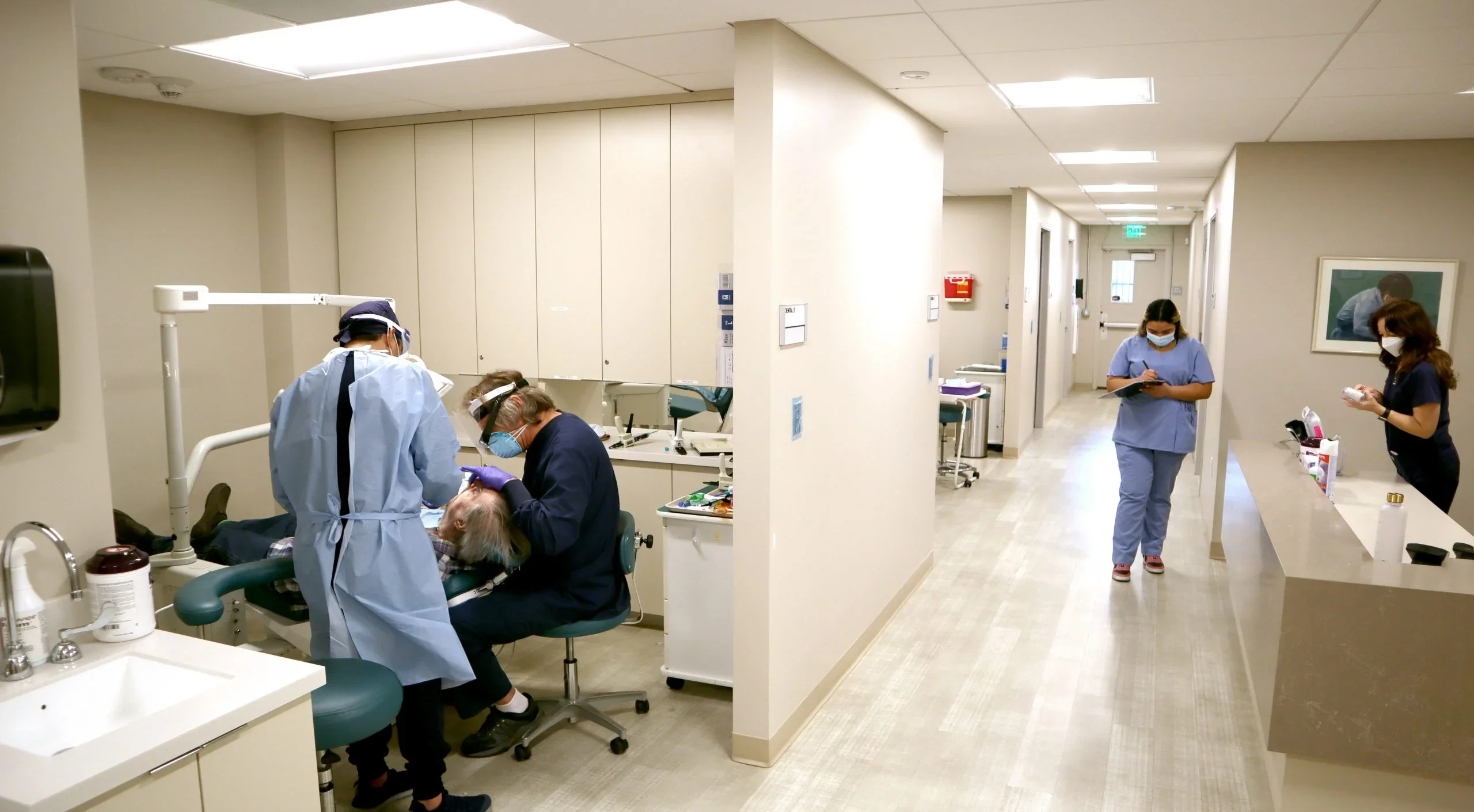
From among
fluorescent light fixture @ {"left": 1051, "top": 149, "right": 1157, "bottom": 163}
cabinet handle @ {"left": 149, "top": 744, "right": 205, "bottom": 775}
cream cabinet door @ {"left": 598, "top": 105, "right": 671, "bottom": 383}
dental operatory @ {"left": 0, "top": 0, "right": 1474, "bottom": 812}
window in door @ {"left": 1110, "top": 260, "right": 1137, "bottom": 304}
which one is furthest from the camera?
window in door @ {"left": 1110, "top": 260, "right": 1137, "bottom": 304}

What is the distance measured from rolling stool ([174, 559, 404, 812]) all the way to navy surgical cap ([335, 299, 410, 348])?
76 cm

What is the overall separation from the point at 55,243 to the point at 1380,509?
4.13m

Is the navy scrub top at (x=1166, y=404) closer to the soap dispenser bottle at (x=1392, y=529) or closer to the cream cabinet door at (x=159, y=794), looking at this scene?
the soap dispenser bottle at (x=1392, y=529)

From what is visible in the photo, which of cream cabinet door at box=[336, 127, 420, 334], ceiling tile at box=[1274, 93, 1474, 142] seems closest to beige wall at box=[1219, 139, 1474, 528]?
ceiling tile at box=[1274, 93, 1474, 142]

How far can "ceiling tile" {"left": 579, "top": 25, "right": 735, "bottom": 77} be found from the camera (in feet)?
10.7

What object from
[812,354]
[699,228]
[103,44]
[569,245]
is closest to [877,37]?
[812,354]

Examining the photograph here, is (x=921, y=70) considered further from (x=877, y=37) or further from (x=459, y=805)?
(x=459, y=805)

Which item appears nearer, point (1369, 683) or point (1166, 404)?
point (1369, 683)

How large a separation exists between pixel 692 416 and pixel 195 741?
10.6ft

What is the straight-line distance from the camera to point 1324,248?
5359 mm

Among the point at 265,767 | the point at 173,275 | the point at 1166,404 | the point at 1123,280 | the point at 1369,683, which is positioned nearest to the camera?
the point at 265,767

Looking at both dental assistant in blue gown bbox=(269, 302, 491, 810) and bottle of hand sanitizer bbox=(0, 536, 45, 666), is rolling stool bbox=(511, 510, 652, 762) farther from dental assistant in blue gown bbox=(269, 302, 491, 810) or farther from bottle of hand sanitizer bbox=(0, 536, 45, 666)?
bottle of hand sanitizer bbox=(0, 536, 45, 666)

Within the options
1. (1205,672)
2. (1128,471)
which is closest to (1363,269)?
(1128,471)

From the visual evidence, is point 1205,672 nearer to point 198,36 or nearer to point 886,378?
point 886,378
